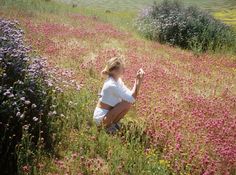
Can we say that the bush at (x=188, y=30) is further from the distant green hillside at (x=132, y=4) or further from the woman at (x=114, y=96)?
the distant green hillside at (x=132, y=4)

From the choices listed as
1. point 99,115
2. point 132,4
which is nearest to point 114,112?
point 99,115

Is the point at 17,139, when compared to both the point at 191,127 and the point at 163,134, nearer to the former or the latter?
the point at 163,134

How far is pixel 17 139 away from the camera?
19.7ft

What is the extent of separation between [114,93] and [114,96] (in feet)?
0.26

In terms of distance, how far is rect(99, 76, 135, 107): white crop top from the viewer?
6.90 meters

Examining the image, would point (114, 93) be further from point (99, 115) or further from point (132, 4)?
point (132, 4)

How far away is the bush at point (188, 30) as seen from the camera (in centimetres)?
1783

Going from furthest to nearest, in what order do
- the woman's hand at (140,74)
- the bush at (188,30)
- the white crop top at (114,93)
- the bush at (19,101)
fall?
the bush at (188,30) → the woman's hand at (140,74) → the white crop top at (114,93) → the bush at (19,101)

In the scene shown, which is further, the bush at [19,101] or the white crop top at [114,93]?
the white crop top at [114,93]

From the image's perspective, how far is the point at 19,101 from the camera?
599cm

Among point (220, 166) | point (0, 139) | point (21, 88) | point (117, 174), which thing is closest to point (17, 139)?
point (0, 139)

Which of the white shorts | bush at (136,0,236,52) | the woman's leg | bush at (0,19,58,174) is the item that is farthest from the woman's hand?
bush at (136,0,236,52)

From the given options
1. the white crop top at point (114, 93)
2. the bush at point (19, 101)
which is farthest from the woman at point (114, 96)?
the bush at point (19, 101)

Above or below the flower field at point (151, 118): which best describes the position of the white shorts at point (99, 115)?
above
